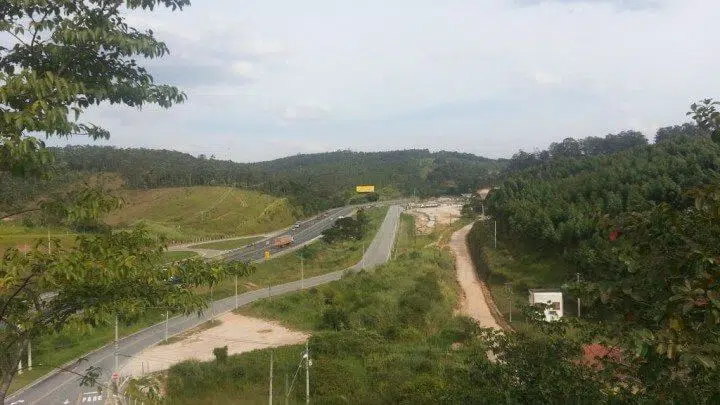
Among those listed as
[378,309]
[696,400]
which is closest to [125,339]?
[378,309]

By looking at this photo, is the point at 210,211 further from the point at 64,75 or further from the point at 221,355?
the point at 64,75

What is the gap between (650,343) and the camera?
8.85 ft

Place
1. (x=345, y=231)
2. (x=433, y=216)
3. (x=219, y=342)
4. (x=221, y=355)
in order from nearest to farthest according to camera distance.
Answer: (x=221, y=355) < (x=219, y=342) < (x=345, y=231) < (x=433, y=216)

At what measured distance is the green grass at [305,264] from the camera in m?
42.2

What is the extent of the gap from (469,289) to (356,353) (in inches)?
728

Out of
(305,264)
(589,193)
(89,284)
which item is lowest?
(305,264)

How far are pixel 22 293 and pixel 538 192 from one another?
1933 inches

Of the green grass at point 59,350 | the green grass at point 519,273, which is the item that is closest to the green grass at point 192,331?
the green grass at point 59,350

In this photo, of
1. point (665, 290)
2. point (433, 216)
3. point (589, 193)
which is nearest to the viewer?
point (665, 290)

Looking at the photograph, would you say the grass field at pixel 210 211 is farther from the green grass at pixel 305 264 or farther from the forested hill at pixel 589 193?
the forested hill at pixel 589 193

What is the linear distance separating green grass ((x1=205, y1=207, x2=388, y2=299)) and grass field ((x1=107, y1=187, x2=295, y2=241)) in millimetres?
19463

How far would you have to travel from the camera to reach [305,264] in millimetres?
49594

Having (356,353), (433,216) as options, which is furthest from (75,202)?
(433,216)

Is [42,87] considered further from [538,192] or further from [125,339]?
[538,192]
